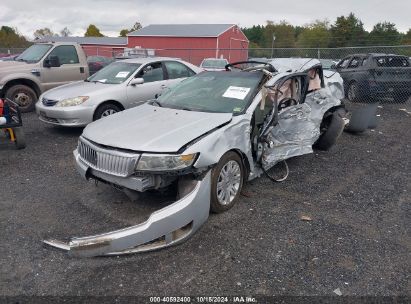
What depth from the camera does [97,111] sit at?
692 cm

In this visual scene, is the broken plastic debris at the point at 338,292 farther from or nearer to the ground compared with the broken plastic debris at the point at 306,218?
farther from the ground

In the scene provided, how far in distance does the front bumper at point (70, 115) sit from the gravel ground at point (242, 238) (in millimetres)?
1311

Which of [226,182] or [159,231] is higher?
[226,182]

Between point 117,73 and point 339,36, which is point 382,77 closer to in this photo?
point 117,73

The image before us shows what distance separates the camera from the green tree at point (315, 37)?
50.1 metres

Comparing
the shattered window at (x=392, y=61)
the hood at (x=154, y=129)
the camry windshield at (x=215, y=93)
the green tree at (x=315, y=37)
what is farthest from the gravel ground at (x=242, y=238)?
the green tree at (x=315, y=37)

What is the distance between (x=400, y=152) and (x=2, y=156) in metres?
7.12

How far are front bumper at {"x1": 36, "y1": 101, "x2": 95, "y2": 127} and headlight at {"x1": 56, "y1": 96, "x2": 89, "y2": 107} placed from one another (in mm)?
74

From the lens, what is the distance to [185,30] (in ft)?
134

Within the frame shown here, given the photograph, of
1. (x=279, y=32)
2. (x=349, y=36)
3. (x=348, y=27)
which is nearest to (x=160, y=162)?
(x=349, y=36)

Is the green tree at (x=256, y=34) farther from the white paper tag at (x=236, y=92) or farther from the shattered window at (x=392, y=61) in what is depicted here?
the white paper tag at (x=236, y=92)

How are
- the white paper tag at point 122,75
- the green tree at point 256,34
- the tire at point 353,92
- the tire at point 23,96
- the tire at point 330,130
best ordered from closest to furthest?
the tire at point 330,130
the white paper tag at point 122,75
the tire at point 23,96
the tire at point 353,92
the green tree at point 256,34

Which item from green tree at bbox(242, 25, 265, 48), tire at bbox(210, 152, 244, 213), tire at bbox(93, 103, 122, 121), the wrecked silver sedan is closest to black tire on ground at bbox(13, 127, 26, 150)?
tire at bbox(93, 103, 122, 121)

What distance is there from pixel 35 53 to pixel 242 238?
828cm
